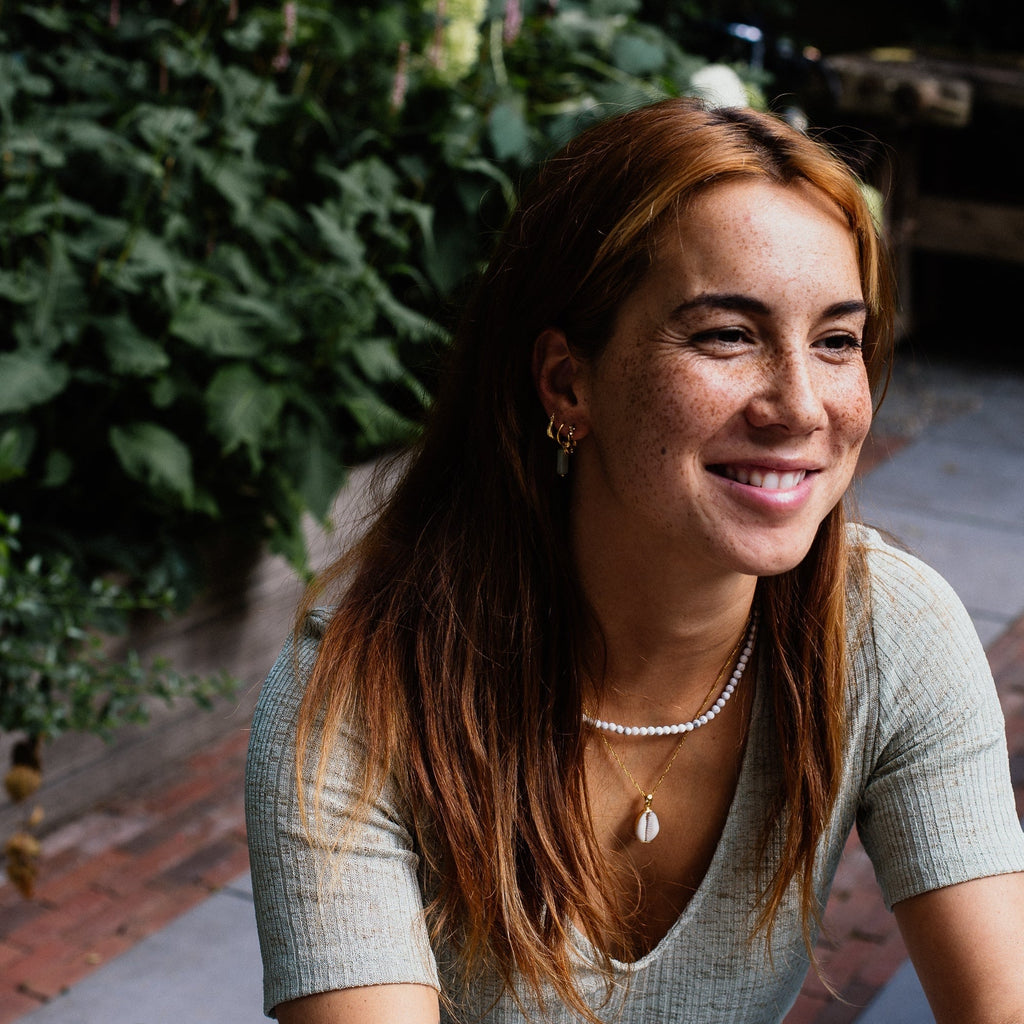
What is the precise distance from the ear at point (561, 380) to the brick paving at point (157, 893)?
1.15 metres

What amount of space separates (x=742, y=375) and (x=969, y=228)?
21.1ft

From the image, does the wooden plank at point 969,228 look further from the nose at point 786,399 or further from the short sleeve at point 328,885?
the short sleeve at point 328,885

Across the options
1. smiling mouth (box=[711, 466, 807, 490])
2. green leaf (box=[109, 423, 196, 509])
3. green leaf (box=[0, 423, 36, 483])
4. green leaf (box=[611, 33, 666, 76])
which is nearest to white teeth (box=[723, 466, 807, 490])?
smiling mouth (box=[711, 466, 807, 490])

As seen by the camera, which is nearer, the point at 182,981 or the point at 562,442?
the point at 562,442

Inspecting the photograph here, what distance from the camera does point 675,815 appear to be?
5.81 ft

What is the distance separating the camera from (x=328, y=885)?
5.01 feet

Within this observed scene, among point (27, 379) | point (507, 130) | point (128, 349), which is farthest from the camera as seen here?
point (507, 130)

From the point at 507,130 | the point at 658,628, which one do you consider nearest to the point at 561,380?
the point at 658,628

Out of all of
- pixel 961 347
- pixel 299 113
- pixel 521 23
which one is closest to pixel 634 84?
pixel 521 23

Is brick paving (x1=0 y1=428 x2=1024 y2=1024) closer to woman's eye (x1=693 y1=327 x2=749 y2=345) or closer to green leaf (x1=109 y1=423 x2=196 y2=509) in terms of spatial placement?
green leaf (x1=109 y1=423 x2=196 y2=509)

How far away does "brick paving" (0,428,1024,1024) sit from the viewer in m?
2.84

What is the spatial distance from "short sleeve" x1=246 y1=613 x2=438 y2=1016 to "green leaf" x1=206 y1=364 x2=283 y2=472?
1.71 meters

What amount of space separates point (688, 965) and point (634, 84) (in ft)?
10.9

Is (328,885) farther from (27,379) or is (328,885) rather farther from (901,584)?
(27,379)
